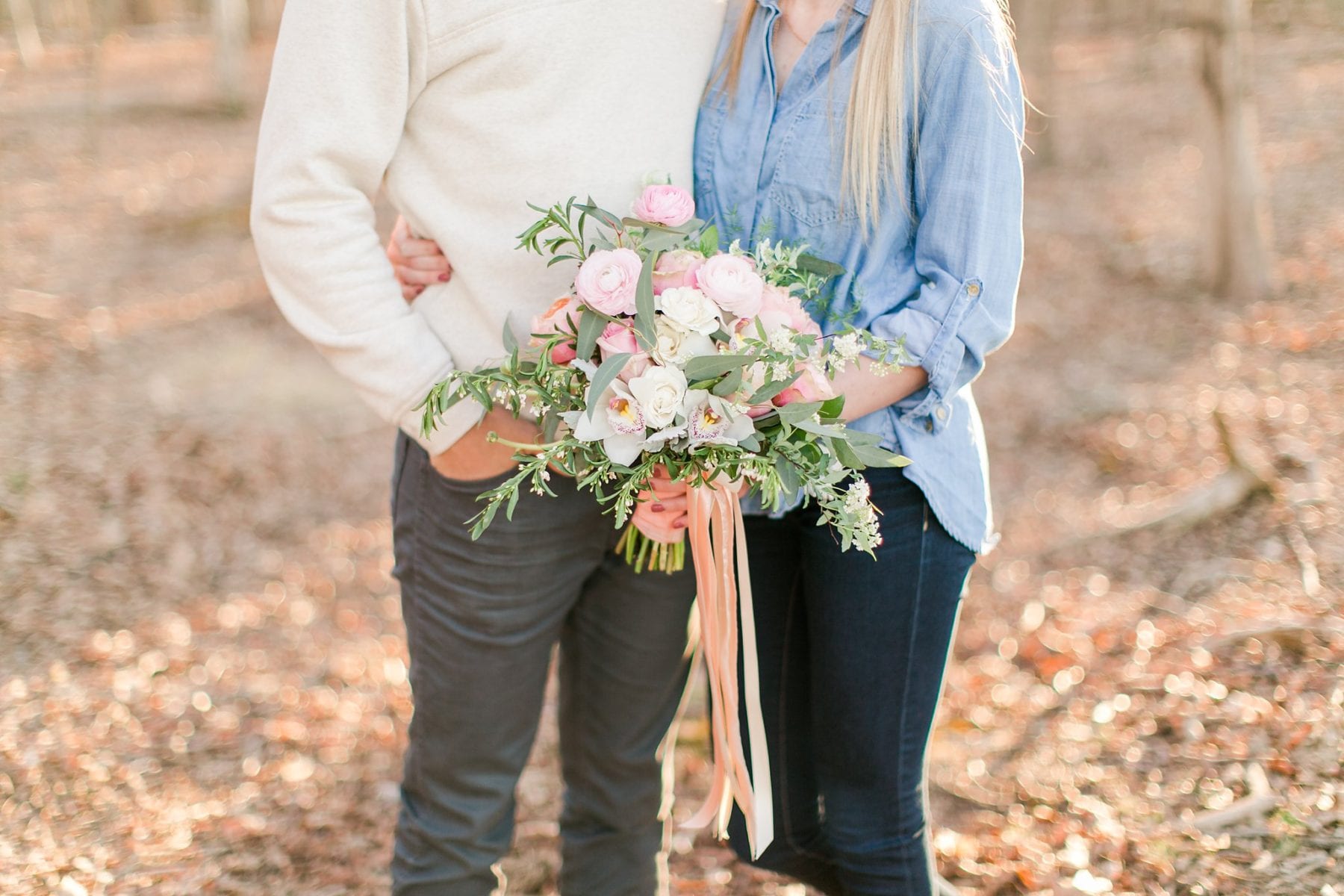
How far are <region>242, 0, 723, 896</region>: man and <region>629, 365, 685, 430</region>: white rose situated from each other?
44 centimetres

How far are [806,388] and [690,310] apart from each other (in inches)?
9.2

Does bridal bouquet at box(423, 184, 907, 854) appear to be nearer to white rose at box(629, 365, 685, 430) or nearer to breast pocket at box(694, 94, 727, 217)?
white rose at box(629, 365, 685, 430)

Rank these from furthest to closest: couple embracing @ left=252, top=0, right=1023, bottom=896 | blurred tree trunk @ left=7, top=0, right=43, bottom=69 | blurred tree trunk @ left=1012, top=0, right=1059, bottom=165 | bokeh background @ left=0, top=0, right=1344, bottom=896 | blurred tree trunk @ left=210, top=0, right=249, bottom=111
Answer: blurred tree trunk @ left=7, top=0, right=43, bottom=69 < blurred tree trunk @ left=210, top=0, right=249, bottom=111 < blurred tree trunk @ left=1012, top=0, right=1059, bottom=165 < bokeh background @ left=0, top=0, right=1344, bottom=896 < couple embracing @ left=252, top=0, right=1023, bottom=896

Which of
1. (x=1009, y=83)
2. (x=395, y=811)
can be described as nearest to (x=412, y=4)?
(x=1009, y=83)

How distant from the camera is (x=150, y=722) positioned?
3436 millimetres

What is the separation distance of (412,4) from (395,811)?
245 centimetres

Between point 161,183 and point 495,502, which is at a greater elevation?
point 495,502

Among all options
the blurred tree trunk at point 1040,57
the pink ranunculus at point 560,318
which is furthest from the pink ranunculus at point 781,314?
the blurred tree trunk at point 1040,57

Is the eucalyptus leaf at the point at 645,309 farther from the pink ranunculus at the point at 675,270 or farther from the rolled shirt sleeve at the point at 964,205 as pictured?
the rolled shirt sleeve at the point at 964,205

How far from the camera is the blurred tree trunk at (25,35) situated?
18.8 meters

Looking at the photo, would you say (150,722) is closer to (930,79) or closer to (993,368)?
(930,79)

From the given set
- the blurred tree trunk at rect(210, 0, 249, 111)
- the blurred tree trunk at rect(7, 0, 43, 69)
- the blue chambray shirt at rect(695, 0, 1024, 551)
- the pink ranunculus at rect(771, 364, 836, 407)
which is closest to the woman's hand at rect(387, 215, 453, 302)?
the blue chambray shirt at rect(695, 0, 1024, 551)

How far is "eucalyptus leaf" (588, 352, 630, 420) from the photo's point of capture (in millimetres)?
1660

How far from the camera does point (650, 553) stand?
2234 mm
